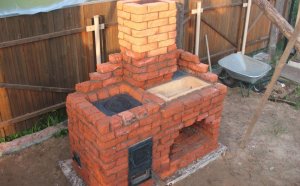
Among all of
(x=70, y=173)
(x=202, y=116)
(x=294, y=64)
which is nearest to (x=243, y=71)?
(x=294, y=64)

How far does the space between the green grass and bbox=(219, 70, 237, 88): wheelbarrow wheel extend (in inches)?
156

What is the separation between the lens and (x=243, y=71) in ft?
24.9

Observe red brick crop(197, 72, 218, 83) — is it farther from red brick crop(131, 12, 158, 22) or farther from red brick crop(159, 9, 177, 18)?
red brick crop(131, 12, 158, 22)

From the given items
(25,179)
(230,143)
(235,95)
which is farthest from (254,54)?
(25,179)

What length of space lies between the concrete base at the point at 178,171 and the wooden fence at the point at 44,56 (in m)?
1.38

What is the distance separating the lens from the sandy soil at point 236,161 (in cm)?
474

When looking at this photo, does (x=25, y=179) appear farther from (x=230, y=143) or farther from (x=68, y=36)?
(x=230, y=143)

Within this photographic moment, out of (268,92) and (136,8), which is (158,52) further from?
(268,92)

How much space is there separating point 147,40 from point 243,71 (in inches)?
162

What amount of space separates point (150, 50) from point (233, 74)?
350cm

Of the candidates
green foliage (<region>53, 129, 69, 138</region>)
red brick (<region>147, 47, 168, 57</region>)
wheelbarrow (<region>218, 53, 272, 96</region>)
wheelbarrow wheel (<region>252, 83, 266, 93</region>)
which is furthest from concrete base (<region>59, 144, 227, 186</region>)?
wheelbarrow wheel (<region>252, 83, 266, 93</region>)

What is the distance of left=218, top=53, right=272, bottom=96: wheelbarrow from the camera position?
727 centimetres

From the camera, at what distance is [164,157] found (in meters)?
4.38

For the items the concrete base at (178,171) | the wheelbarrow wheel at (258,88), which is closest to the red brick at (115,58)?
the concrete base at (178,171)
